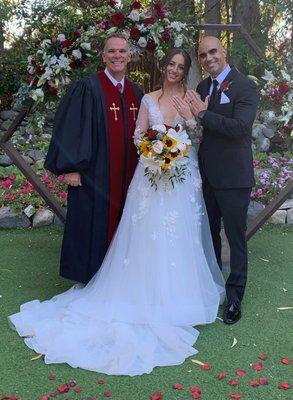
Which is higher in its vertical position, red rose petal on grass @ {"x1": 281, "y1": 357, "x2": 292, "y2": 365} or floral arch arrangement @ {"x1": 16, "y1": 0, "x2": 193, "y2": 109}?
floral arch arrangement @ {"x1": 16, "y1": 0, "x2": 193, "y2": 109}

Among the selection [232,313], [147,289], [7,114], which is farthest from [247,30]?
[147,289]

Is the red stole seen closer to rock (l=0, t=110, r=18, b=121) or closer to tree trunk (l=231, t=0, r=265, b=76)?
tree trunk (l=231, t=0, r=265, b=76)

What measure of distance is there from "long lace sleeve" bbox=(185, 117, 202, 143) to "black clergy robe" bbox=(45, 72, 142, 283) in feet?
1.52

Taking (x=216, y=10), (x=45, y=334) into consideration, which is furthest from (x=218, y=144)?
(x=216, y=10)

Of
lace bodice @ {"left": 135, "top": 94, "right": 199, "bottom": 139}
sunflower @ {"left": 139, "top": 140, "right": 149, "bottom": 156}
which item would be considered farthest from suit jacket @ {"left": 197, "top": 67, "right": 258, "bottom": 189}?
sunflower @ {"left": 139, "top": 140, "right": 149, "bottom": 156}

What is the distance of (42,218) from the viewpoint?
230 inches

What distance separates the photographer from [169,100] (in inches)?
141

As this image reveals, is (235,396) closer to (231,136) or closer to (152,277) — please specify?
(152,277)

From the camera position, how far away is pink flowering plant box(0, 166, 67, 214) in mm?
5973

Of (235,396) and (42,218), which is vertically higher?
(42,218)

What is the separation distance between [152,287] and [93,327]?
50cm

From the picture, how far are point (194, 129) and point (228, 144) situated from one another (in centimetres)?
26

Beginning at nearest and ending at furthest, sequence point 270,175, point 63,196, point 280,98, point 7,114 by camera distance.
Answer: point 280,98 → point 63,196 → point 270,175 → point 7,114

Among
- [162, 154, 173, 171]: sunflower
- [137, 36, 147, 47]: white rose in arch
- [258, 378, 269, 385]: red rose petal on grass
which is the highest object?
[137, 36, 147, 47]: white rose in arch
